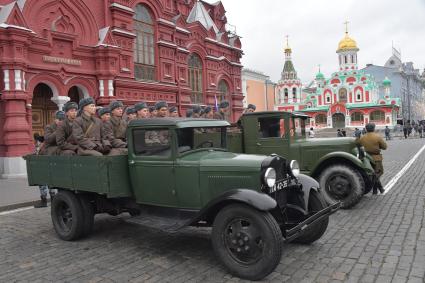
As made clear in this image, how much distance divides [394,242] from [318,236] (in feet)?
3.52

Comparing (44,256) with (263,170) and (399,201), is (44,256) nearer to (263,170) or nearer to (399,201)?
(263,170)

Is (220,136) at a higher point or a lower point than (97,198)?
higher

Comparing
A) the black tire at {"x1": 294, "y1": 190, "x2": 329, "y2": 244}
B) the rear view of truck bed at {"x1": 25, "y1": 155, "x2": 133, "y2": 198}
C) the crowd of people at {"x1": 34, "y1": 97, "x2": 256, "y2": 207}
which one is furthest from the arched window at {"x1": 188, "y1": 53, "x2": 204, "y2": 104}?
the black tire at {"x1": 294, "y1": 190, "x2": 329, "y2": 244}

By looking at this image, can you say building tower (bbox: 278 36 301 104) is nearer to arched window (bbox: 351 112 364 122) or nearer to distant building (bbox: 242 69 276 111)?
distant building (bbox: 242 69 276 111)

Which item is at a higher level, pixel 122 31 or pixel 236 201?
pixel 122 31

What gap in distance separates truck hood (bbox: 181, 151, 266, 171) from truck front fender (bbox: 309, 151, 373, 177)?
3316 millimetres

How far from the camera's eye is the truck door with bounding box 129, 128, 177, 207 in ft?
16.5

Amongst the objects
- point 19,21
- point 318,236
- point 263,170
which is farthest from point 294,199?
point 19,21

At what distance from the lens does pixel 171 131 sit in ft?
16.2

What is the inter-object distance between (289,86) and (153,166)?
223 ft

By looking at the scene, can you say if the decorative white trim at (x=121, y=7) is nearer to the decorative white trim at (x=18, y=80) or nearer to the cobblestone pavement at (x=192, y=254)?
the decorative white trim at (x=18, y=80)

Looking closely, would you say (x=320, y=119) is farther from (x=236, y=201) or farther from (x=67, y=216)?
(x=236, y=201)

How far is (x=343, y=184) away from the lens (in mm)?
7395

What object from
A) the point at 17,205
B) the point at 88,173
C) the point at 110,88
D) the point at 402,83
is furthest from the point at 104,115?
the point at 402,83
